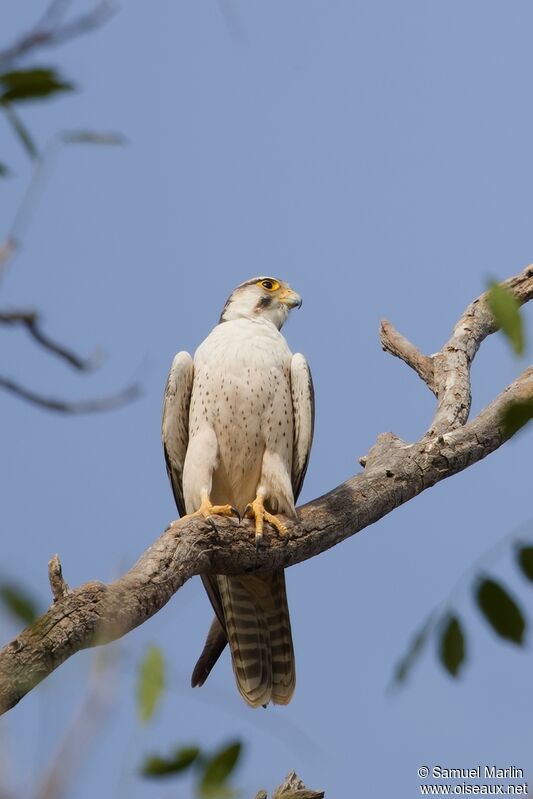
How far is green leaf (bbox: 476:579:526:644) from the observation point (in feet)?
3.80

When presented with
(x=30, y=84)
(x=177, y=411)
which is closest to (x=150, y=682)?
(x=30, y=84)

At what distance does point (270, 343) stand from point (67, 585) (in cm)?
249

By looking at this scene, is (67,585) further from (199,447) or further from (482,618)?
(482,618)

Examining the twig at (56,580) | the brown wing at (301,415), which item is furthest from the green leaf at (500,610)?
the brown wing at (301,415)

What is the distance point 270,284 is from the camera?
6.43 m

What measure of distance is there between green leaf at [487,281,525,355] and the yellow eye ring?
532cm

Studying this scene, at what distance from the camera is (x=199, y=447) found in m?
5.30

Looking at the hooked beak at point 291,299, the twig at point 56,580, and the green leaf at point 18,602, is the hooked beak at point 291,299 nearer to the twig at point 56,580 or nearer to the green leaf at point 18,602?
the twig at point 56,580

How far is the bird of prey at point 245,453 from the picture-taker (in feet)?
17.4

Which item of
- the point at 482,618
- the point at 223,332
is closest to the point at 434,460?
the point at 223,332

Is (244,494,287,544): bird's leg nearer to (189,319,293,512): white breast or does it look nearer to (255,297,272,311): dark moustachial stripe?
(189,319,293,512): white breast

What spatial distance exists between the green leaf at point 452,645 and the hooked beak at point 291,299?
5217mm

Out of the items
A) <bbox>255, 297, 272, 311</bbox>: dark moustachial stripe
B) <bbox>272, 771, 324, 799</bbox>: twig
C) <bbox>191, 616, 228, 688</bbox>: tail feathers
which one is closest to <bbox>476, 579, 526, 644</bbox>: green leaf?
<bbox>272, 771, 324, 799</bbox>: twig

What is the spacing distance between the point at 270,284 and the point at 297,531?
Answer: 2117mm
